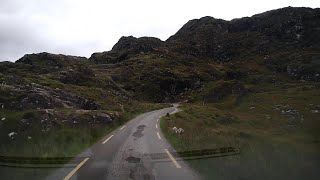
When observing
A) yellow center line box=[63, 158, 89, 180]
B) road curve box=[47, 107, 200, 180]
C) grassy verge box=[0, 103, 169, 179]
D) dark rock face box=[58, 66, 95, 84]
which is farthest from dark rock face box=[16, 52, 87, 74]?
yellow center line box=[63, 158, 89, 180]

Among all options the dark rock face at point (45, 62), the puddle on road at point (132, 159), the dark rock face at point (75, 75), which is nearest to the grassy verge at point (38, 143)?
the puddle on road at point (132, 159)

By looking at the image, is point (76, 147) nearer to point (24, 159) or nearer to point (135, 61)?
point (24, 159)

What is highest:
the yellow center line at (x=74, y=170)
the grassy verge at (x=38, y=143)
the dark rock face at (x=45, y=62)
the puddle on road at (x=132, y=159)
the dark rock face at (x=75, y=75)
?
the dark rock face at (x=45, y=62)

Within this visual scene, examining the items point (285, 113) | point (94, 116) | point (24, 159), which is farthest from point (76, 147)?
point (285, 113)

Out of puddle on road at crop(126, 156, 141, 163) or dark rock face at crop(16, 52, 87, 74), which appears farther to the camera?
dark rock face at crop(16, 52, 87, 74)

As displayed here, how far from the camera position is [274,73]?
642 ft

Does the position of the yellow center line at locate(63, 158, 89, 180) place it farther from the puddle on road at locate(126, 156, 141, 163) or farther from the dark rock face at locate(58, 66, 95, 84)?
the dark rock face at locate(58, 66, 95, 84)

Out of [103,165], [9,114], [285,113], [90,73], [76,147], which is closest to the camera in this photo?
[103,165]

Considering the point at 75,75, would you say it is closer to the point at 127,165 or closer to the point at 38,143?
the point at 38,143

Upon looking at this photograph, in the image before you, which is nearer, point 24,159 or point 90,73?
point 24,159

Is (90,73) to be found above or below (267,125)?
above

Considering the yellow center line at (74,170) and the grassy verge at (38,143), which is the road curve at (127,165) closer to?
the yellow center line at (74,170)

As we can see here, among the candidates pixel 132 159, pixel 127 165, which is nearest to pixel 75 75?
pixel 132 159

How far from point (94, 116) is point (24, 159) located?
19119 mm
